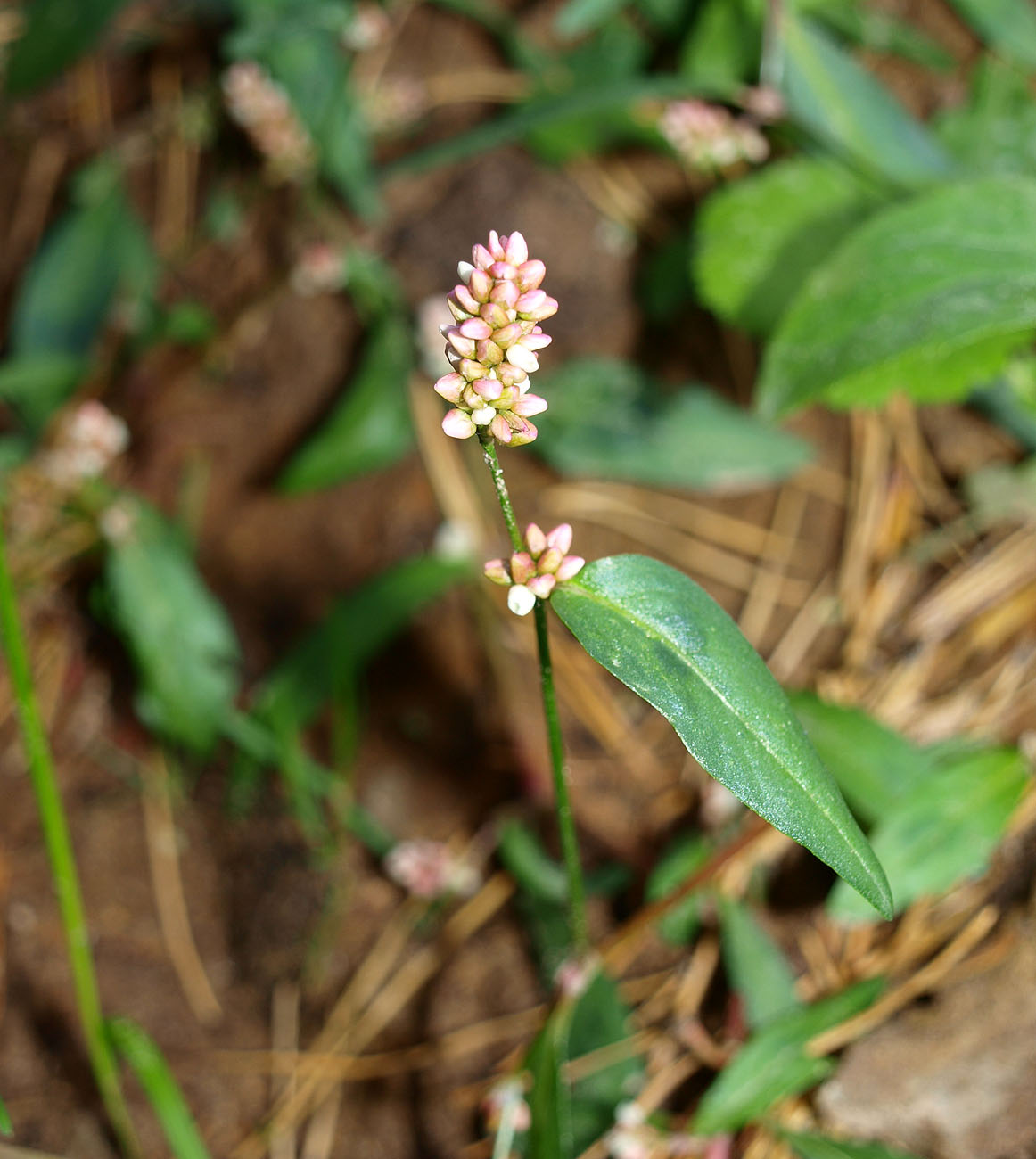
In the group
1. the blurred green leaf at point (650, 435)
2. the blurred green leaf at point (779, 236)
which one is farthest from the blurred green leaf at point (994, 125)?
the blurred green leaf at point (650, 435)

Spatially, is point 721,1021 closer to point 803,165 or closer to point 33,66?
point 803,165

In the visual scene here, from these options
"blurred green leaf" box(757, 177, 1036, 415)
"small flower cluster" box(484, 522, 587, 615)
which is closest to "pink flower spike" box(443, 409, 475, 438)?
"small flower cluster" box(484, 522, 587, 615)

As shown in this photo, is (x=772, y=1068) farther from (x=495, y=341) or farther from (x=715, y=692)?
(x=495, y=341)

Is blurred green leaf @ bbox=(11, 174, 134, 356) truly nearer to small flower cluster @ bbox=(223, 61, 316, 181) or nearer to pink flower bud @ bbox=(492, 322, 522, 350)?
small flower cluster @ bbox=(223, 61, 316, 181)

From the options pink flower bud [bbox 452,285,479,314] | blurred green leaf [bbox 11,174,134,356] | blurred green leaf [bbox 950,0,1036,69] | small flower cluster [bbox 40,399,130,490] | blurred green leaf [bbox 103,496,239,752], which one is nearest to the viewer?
pink flower bud [bbox 452,285,479,314]

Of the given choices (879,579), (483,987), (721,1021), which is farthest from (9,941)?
(879,579)

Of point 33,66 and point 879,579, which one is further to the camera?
point 33,66

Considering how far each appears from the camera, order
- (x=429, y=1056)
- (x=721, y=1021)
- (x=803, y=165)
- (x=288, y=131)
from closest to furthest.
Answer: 1. (x=721, y=1021)
2. (x=429, y=1056)
3. (x=803, y=165)
4. (x=288, y=131)
